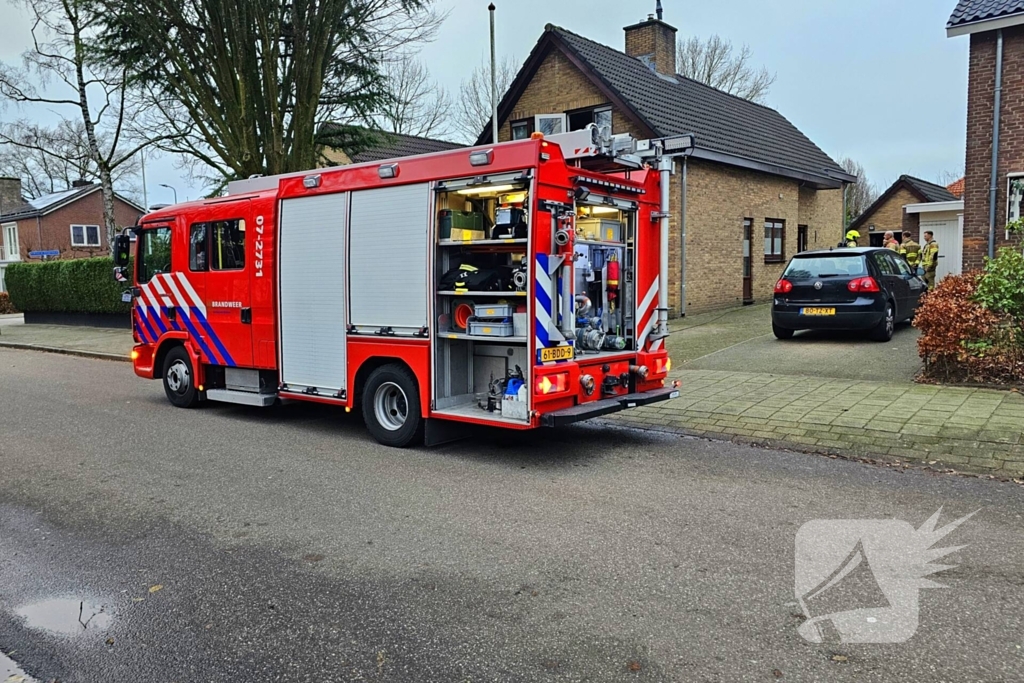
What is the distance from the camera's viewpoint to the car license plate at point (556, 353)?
659cm

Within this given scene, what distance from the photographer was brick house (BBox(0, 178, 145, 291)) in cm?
4962

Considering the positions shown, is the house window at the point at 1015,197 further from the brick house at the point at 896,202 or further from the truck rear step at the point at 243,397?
the brick house at the point at 896,202

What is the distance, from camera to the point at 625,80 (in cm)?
2019

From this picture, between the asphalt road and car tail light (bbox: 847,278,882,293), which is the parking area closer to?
car tail light (bbox: 847,278,882,293)

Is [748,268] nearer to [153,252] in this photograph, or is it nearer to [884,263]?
[884,263]

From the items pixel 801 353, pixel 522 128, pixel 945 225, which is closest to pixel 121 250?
pixel 801 353

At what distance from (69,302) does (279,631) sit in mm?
24815

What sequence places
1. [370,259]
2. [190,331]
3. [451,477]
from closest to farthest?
1. [451,477]
2. [370,259]
3. [190,331]

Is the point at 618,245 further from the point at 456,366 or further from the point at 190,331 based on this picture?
the point at 190,331

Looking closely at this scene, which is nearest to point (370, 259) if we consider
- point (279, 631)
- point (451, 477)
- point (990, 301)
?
point (451, 477)

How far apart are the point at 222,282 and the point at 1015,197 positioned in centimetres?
1316

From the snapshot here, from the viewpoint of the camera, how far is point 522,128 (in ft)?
71.6

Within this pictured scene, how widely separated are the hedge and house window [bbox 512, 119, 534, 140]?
37.3 ft

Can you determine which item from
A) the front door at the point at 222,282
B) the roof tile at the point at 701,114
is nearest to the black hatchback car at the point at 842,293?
Result: the roof tile at the point at 701,114
